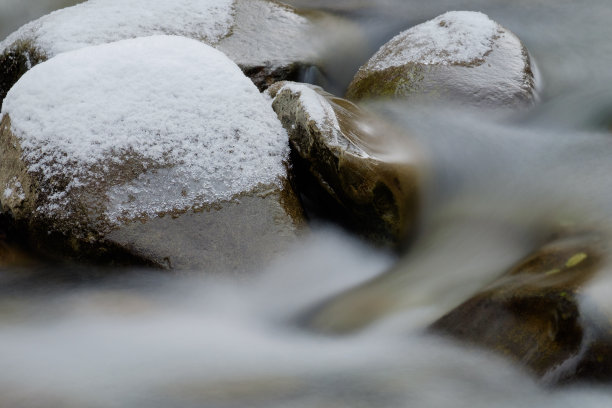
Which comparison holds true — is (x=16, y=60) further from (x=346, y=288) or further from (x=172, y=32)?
(x=346, y=288)

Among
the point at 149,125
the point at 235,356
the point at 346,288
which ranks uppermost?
the point at 149,125

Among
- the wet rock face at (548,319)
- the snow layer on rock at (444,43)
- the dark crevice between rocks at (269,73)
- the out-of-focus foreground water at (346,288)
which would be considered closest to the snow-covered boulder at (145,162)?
the out-of-focus foreground water at (346,288)

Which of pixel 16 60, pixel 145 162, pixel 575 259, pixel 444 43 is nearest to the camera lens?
pixel 575 259

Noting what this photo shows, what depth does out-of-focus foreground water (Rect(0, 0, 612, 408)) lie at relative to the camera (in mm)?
2100

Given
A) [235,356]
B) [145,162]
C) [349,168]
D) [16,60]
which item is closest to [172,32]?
[16,60]

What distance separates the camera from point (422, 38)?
4.50 meters

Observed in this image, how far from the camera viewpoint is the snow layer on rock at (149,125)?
294 centimetres

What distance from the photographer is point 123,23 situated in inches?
180

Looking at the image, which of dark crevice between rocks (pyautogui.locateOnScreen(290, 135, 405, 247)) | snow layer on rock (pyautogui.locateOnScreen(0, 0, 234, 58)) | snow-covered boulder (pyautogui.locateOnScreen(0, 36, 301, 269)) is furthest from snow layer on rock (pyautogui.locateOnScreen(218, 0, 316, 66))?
dark crevice between rocks (pyautogui.locateOnScreen(290, 135, 405, 247))

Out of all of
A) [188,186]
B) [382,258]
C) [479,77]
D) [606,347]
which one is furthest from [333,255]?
[479,77]

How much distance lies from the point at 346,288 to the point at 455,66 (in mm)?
2013

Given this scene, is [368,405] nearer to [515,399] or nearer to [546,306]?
[515,399]

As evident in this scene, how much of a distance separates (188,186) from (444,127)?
1828 millimetres

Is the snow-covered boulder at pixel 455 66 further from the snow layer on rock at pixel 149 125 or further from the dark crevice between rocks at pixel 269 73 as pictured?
the snow layer on rock at pixel 149 125
